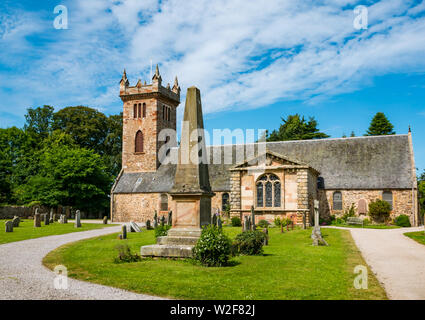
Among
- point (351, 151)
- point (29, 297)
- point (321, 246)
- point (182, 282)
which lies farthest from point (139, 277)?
point (351, 151)

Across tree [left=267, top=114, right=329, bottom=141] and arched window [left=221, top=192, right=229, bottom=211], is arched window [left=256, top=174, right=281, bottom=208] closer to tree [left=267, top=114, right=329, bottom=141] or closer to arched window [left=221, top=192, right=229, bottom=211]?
arched window [left=221, top=192, right=229, bottom=211]

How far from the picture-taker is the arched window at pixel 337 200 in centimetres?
3355

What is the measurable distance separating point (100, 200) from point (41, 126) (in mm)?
21127

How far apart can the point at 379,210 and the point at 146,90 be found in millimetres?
27684

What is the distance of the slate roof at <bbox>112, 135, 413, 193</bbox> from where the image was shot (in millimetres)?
32906

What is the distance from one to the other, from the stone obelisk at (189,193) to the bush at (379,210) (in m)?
22.9

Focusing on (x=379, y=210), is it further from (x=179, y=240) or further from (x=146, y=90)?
(x=146, y=90)

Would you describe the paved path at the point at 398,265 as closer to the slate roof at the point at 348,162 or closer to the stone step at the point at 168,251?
the stone step at the point at 168,251

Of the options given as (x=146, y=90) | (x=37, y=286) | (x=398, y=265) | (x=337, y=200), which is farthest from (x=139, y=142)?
(x=37, y=286)

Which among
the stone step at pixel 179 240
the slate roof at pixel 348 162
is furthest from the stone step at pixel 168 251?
the slate roof at pixel 348 162

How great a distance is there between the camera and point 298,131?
193 ft

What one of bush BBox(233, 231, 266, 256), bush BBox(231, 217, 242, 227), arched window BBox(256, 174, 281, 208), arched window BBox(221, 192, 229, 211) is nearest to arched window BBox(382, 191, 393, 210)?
arched window BBox(256, 174, 281, 208)

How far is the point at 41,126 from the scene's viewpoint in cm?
5941

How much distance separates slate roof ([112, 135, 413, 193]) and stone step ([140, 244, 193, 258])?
24.5 meters
